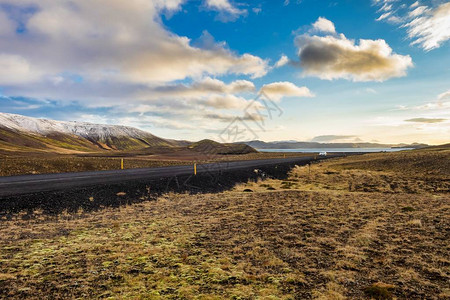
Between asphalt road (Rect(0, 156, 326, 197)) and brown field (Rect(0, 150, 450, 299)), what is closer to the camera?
brown field (Rect(0, 150, 450, 299))

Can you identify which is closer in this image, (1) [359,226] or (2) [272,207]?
(1) [359,226]

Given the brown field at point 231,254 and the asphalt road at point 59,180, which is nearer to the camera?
the brown field at point 231,254

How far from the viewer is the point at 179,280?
16.2ft

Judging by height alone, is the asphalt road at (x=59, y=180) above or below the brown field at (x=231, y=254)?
above

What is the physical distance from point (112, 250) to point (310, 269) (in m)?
5.54

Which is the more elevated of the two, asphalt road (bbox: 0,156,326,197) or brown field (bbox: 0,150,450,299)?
asphalt road (bbox: 0,156,326,197)

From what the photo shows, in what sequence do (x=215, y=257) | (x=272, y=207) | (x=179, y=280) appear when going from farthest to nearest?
1. (x=272, y=207)
2. (x=215, y=257)
3. (x=179, y=280)

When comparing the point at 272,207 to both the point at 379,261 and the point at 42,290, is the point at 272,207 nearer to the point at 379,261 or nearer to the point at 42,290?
the point at 379,261

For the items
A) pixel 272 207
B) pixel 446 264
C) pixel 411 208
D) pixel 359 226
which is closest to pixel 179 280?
pixel 446 264

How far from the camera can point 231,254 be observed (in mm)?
6387

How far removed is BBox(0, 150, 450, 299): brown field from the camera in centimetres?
455

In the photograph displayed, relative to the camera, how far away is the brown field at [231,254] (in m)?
4.55

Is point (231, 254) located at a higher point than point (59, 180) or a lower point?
lower

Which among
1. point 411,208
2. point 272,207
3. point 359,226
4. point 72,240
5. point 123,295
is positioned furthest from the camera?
point 272,207
